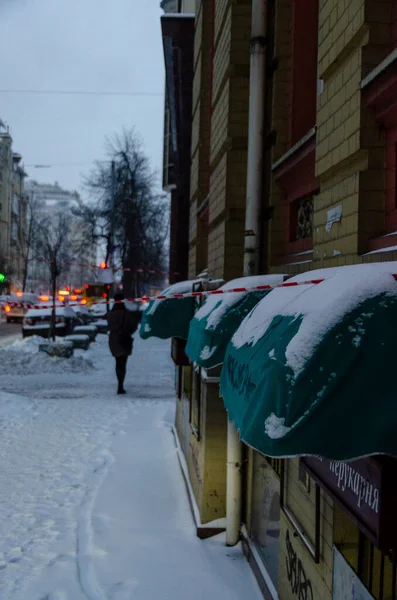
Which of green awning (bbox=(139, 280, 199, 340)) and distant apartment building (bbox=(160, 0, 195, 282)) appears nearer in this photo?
green awning (bbox=(139, 280, 199, 340))

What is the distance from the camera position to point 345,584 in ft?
8.78

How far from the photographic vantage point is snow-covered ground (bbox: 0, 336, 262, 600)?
14.4 feet

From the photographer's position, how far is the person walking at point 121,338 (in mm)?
12336

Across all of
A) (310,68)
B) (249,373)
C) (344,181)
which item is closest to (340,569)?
(249,373)

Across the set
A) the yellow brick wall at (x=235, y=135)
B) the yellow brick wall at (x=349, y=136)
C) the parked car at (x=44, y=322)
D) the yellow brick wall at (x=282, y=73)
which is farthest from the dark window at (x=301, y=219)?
the parked car at (x=44, y=322)

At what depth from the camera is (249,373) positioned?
2541mm

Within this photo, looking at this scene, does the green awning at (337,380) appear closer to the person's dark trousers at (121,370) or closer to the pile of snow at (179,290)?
the pile of snow at (179,290)

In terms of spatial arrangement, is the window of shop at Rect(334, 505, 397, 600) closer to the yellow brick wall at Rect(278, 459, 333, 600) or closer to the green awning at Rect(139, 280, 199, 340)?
the yellow brick wall at Rect(278, 459, 333, 600)

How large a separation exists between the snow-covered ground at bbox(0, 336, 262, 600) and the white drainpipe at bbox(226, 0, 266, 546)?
1.17 ft

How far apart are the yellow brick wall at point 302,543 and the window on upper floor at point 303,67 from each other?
267 centimetres

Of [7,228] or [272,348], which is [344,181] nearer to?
[272,348]

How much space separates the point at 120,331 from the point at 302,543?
9.31 metres

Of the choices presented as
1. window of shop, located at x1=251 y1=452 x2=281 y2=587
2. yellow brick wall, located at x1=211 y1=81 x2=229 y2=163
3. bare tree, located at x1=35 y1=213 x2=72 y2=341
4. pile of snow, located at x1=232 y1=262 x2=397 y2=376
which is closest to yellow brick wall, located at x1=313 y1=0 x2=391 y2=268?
pile of snow, located at x1=232 y1=262 x2=397 y2=376

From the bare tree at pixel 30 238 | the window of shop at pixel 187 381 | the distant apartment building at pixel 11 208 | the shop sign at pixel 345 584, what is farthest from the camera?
the distant apartment building at pixel 11 208
